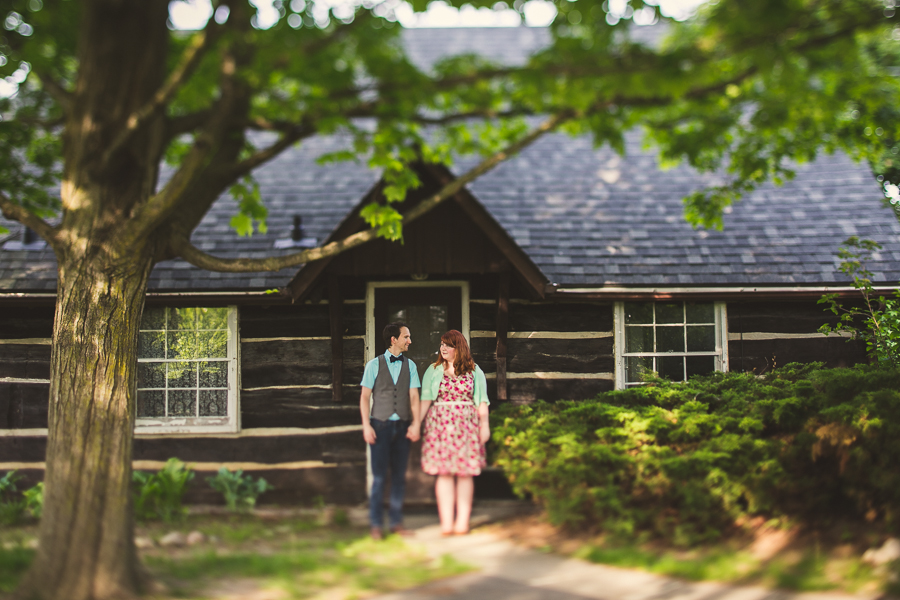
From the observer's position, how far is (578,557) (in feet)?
16.0

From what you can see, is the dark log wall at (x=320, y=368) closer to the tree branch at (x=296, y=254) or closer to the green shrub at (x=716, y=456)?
the green shrub at (x=716, y=456)

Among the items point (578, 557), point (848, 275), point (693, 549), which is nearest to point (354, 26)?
point (578, 557)

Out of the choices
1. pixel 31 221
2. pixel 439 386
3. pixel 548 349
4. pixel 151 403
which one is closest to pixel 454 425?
pixel 439 386

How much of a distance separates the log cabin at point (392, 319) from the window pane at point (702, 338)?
0.02 meters

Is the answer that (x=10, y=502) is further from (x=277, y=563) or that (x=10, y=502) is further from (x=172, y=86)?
(x=172, y=86)

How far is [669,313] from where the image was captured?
26.0ft

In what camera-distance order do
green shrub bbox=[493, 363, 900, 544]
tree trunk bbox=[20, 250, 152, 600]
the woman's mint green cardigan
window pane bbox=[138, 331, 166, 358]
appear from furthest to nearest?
window pane bbox=[138, 331, 166, 358] → the woman's mint green cardigan → green shrub bbox=[493, 363, 900, 544] → tree trunk bbox=[20, 250, 152, 600]

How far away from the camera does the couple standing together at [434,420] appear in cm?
539

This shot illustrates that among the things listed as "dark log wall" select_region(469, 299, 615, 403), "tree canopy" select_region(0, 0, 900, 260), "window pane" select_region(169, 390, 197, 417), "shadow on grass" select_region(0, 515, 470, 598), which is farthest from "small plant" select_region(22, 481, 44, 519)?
"dark log wall" select_region(469, 299, 615, 403)

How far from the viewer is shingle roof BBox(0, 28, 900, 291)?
761cm

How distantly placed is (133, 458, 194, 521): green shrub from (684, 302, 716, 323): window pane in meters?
6.34

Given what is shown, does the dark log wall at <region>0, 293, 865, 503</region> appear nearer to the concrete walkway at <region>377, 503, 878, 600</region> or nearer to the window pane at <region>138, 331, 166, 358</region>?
the window pane at <region>138, 331, 166, 358</region>

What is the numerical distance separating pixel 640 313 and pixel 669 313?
1.26ft

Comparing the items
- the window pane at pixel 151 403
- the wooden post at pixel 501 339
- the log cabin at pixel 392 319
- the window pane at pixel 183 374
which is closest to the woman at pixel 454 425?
the log cabin at pixel 392 319
